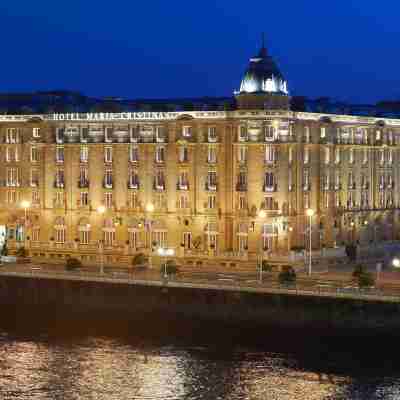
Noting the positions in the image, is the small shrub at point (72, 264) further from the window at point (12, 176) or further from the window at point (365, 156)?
the window at point (365, 156)

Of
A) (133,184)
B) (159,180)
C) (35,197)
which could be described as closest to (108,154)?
(133,184)

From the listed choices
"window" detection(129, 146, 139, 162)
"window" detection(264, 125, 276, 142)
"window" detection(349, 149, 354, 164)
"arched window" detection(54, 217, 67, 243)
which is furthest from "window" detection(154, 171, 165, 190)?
"window" detection(349, 149, 354, 164)

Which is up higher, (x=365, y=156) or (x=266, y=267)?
(x=365, y=156)

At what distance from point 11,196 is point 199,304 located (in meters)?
46.5

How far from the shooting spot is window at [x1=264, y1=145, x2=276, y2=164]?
15775 cm

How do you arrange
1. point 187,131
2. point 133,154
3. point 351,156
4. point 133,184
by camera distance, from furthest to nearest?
point 351,156 < point 133,154 < point 133,184 < point 187,131

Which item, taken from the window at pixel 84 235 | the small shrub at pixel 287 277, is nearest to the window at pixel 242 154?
the window at pixel 84 235

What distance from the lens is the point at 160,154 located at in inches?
6491

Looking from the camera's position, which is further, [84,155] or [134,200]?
[84,155]

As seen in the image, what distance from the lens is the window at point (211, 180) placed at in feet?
527

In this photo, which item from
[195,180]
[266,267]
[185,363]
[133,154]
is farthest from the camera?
[133,154]

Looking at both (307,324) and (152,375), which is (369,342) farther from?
(152,375)

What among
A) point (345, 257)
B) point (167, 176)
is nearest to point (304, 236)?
point (345, 257)

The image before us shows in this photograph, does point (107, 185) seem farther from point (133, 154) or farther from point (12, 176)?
point (12, 176)
